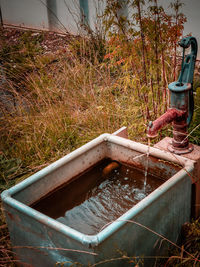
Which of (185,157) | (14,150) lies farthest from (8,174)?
(185,157)

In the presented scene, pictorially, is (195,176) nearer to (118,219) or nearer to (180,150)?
(180,150)

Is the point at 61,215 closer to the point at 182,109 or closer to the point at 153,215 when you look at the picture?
the point at 153,215

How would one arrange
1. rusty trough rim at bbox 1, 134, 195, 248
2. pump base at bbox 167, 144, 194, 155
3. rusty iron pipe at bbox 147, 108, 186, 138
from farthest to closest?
pump base at bbox 167, 144, 194, 155 → rusty iron pipe at bbox 147, 108, 186, 138 → rusty trough rim at bbox 1, 134, 195, 248

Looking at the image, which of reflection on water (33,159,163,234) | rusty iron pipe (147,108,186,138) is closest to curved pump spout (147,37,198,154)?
rusty iron pipe (147,108,186,138)

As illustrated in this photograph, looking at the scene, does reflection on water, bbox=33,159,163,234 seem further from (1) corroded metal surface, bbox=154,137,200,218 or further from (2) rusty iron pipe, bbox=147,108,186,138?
(2) rusty iron pipe, bbox=147,108,186,138

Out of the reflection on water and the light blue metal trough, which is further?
the reflection on water

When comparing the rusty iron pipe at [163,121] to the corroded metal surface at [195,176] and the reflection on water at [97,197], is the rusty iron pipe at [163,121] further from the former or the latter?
the reflection on water at [97,197]

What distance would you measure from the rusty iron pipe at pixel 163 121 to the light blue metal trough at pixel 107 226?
8.8 inches

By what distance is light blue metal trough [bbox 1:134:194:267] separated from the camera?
1.55 m

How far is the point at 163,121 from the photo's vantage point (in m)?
1.92

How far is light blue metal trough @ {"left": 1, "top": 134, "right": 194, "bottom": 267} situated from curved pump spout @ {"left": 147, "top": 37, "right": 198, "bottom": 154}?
18 centimetres

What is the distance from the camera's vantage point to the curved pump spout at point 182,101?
192 cm

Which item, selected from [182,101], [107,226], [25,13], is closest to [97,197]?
[107,226]

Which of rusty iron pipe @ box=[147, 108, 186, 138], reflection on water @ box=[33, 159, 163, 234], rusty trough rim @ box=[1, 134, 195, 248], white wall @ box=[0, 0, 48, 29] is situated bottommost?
reflection on water @ box=[33, 159, 163, 234]
